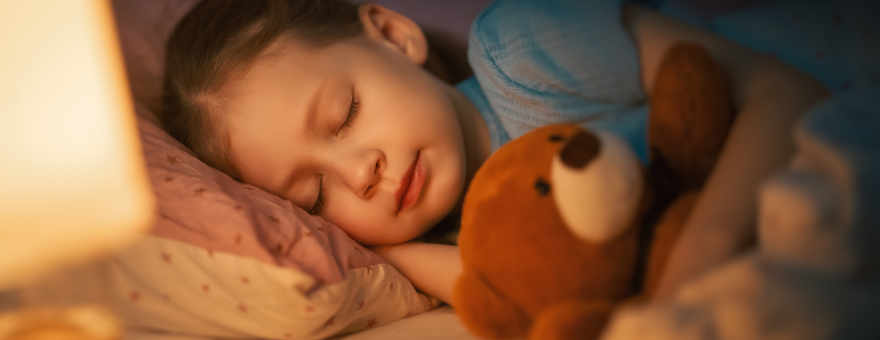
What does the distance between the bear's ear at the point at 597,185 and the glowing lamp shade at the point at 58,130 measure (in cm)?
70

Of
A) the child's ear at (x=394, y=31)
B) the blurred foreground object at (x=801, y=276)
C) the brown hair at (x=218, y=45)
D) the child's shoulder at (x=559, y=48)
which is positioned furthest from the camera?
the child's ear at (x=394, y=31)

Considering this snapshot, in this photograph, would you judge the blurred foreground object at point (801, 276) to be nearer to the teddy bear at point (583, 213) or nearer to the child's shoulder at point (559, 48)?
the teddy bear at point (583, 213)

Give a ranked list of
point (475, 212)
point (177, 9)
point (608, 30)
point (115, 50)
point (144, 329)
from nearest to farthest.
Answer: point (475, 212), point (144, 329), point (608, 30), point (115, 50), point (177, 9)

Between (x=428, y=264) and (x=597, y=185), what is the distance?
0.52 meters

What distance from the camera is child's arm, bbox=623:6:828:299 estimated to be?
428 millimetres

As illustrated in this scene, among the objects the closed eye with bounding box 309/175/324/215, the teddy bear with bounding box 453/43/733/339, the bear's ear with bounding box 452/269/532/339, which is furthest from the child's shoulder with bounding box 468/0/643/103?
the bear's ear with bounding box 452/269/532/339

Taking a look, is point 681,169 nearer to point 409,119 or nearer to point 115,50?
point 409,119

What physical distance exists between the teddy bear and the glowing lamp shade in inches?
24.3

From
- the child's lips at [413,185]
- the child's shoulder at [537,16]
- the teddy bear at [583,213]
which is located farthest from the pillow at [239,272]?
the child's shoulder at [537,16]

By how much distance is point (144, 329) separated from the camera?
0.73m

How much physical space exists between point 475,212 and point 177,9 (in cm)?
113

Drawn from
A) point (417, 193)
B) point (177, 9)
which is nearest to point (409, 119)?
point (417, 193)

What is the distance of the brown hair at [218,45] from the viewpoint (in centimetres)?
94

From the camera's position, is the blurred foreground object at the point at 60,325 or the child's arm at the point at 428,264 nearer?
the blurred foreground object at the point at 60,325
